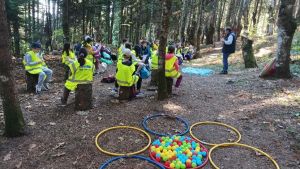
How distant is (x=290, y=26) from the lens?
911 cm

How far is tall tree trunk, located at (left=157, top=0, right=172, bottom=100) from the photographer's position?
720cm

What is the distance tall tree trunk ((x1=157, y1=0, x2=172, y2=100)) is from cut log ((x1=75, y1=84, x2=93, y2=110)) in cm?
193

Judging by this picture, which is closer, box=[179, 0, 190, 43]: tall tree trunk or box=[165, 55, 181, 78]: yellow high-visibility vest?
box=[165, 55, 181, 78]: yellow high-visibility vest

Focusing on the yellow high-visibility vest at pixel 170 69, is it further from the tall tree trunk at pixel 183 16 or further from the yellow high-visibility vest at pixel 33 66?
the tall tree trunk at pixel 183 16

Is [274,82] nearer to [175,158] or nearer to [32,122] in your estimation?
[175,158]

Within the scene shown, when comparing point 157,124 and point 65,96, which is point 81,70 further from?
point 157,124

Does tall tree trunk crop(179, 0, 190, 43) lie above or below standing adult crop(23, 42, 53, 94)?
above

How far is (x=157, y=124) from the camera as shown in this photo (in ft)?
21.9

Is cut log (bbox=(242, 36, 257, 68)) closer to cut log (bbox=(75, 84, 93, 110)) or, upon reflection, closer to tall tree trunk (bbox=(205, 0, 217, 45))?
cut log (bbox=(75, 84, 93, 110))

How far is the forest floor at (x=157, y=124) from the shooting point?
532 cm

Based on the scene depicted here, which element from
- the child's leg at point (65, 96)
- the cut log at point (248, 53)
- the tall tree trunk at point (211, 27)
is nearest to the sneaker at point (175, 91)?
the child's leg at point (65, 96)

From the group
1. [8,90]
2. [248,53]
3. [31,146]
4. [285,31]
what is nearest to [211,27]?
[248,53]

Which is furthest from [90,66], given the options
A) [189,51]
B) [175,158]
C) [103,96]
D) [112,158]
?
[189,51]

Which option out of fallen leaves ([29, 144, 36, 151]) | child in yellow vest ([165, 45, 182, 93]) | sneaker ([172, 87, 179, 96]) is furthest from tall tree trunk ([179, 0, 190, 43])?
fallen leaves ([29, 144, 36, 151])
